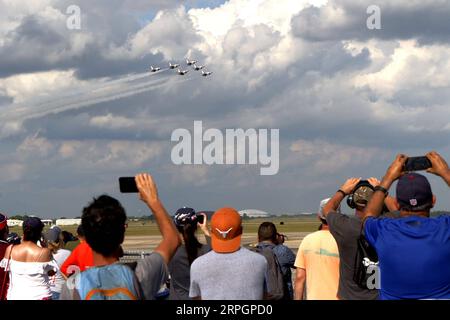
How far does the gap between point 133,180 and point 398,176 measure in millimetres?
2380

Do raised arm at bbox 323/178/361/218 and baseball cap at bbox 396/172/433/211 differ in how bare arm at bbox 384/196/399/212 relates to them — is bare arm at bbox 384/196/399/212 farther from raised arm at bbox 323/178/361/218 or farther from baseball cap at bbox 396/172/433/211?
baseball cap at bbox 396/172/433/211

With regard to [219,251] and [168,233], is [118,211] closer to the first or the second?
[168,233]

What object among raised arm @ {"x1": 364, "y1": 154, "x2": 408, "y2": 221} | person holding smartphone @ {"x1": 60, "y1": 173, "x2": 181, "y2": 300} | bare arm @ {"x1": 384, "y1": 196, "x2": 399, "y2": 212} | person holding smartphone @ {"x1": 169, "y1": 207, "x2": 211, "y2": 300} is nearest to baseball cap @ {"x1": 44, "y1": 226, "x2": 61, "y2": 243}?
person holding smartphone @ {"x1": 169, "y1": 207, "x2": 211, "y2": 300}

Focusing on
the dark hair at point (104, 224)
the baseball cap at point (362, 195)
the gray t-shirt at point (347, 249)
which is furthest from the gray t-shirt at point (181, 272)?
the dark hair at point (104, 224)

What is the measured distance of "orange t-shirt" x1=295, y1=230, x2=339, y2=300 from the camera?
9.19 metres

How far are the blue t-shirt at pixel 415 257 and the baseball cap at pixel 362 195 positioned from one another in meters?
1.40

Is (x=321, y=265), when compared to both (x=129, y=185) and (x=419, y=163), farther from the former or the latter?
(x=129, y=185)

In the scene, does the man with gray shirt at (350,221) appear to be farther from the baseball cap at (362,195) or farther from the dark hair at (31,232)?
the dark hair at (31,232)

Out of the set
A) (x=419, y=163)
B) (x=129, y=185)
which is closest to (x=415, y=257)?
(x=419, y=163)

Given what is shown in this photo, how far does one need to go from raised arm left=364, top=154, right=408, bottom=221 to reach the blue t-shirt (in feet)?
0.85

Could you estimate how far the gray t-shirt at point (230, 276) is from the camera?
6.60 m

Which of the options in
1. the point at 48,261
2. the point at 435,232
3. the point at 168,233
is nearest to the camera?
the point at 168,233

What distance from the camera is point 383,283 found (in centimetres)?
642
